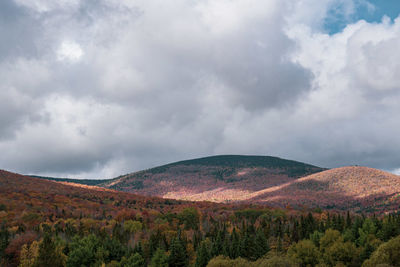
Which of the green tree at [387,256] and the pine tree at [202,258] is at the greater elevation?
the green tree at [387,256]

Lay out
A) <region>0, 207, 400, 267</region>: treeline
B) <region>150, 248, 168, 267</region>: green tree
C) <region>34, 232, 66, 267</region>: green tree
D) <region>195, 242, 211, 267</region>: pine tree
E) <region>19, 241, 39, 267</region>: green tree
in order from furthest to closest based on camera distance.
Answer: <region>19, 241, 39, 267</region>: green tree → <region>150, 248, 168, 267</region>: green tree → <region>195, 242, 211, 267</region>: pine tree → <region>0, 207, 400, 267</region>: treeline → <region>34, 232, 66, 267</region>: green tree

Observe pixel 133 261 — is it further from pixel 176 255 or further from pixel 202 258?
pixel 202 258

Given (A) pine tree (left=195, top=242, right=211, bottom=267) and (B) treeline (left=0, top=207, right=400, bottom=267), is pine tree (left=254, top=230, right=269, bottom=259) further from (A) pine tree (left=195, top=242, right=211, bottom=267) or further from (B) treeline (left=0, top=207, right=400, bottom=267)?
(A) pine tree (left=195, top=242, right=211, bottom=267)

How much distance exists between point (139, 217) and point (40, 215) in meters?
51.5

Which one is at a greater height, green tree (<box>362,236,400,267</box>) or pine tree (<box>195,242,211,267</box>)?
green tree (<box>362,236,400,267</box>)

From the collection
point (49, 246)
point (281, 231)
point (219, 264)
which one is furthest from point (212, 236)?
point (49, 246)

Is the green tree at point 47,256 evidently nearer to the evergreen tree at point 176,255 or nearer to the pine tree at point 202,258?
the evergreen tree at point 176,255

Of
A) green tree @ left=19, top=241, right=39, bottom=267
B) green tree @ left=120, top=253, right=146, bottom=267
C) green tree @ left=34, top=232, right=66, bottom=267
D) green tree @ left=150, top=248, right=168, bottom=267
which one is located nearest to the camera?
green tree @ left=34, top=232, right=66, bottom=267

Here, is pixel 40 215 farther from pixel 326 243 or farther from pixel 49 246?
pixel 326 243

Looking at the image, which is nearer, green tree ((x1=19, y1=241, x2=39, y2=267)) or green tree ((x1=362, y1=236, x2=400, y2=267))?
green tree ((x1=362, y1=236, x2=400, y2=267))

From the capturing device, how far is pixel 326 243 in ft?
402

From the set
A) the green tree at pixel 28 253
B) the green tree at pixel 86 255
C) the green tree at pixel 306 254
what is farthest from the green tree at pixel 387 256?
the green tree at pixel 28 253

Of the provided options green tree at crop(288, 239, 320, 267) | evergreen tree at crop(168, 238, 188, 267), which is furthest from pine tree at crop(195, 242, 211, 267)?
green tree at crop(288, 239, 320, 267)

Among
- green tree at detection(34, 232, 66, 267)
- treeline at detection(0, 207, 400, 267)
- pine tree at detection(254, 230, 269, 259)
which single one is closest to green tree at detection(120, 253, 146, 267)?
treeline at detection(0, 207, 400, 267)
